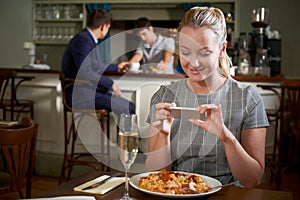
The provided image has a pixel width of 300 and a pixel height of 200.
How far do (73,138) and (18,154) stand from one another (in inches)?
60.6

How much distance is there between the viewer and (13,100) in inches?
153

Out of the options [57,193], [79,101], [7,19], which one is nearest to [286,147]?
[79,101]

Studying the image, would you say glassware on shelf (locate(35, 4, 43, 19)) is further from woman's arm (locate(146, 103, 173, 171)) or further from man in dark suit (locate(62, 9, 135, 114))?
woman's arm (locate(146, 103, 173, 171))

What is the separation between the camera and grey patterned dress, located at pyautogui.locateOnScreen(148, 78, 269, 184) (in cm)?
164

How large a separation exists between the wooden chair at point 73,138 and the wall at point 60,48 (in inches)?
119

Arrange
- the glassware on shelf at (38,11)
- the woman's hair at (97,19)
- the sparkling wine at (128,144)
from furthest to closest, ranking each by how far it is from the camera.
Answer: the glassware on shelf at (38,11)
the woman's hair at (97,19)
the sparkling wine at (128,144)

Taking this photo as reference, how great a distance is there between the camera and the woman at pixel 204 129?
1.56 metres

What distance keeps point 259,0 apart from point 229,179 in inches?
185

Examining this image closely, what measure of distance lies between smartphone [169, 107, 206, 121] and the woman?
0.36ft


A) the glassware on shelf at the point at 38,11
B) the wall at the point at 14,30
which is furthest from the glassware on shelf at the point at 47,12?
the wall at the point at 14,30

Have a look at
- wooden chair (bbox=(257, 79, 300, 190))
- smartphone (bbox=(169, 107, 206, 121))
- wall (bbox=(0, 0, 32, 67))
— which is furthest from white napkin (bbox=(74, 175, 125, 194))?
wall (bbox=(0, 0, 32, 67))

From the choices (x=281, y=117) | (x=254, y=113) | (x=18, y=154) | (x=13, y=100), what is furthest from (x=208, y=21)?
(x=13, y=100)

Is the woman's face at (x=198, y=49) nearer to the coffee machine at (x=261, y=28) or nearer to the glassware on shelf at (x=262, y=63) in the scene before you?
the glassware on shelf at (x=262, y=63)

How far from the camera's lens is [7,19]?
7.23m
